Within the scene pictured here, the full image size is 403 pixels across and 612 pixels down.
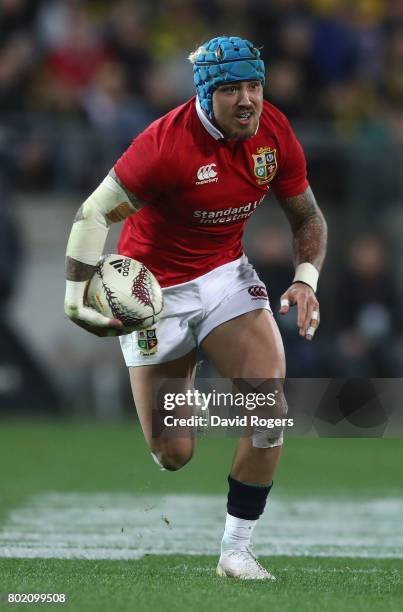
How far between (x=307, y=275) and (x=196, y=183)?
641mm

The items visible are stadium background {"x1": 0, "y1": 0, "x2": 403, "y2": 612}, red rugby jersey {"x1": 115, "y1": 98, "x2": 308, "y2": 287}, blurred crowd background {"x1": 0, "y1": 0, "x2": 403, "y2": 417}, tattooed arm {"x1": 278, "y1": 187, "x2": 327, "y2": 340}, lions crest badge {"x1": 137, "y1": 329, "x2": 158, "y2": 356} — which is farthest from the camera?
blurred crowd background {"x1": 0, "y1": 0, "x2": 403, "y2": 417}

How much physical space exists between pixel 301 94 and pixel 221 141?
7.83 m

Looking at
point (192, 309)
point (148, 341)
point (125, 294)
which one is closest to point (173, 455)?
point (148, 341)

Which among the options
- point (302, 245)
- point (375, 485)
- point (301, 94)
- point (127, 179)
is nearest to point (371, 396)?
point (375, 485)

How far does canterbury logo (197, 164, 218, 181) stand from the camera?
5828 mm

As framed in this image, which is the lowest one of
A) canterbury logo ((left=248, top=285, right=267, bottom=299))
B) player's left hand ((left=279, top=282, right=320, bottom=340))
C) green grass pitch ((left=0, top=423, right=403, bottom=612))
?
green grass pitch ((left=0, top=423, right=403, bottom=612))

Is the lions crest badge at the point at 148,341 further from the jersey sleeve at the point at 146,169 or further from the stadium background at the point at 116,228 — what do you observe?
the stadium background at the point at 116,228

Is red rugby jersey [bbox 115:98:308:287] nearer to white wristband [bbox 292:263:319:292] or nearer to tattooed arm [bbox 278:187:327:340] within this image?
tattooed arm [bbox 278:187:327:340]

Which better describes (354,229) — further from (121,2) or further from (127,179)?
(127,179)

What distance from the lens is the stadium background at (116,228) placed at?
10773 millimetres

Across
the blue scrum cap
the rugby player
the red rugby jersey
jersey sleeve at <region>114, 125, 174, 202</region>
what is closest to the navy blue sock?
the rugby player

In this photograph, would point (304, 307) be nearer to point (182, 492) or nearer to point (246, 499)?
point (246, 499)

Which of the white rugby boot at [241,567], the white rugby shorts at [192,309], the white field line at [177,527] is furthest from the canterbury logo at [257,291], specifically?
the white field line at [177,527]

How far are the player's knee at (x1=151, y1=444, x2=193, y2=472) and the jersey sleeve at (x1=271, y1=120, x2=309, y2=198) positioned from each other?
124 cm
